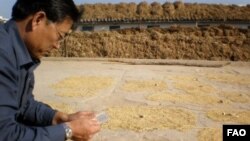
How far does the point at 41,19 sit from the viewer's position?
77.7 inches

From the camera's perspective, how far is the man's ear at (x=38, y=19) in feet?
6.41

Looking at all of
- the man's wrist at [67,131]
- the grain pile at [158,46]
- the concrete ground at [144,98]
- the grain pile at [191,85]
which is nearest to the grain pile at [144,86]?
the concrete ground at [144,98]

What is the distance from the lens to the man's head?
1.96m

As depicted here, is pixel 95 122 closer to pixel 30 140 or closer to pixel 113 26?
pixel 30 140

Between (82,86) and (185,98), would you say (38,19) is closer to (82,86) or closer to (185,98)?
(185,98)

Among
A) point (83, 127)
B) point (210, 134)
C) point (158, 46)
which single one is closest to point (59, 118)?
point (83, 127)

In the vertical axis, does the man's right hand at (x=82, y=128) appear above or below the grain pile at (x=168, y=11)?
above

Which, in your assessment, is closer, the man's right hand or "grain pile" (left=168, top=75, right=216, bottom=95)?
the man's right hand

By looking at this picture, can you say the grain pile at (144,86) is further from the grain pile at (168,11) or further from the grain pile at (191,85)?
the grain pile at (168,11)

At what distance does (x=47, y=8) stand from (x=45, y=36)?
6.3 inches

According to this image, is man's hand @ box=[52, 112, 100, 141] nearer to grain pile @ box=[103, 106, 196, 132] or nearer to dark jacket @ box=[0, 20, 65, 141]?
dark jacket @ box=[0, 20, 65, 141]

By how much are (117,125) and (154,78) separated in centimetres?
590

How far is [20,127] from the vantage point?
1873 millimetres

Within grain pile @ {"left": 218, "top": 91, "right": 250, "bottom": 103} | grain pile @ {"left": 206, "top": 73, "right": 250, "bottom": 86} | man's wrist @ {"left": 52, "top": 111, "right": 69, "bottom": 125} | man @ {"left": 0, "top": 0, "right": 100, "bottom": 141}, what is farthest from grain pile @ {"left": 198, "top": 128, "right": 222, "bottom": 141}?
grain pile @ {"left": 206, "top": 73, "right": 250, "bottom": 86}
